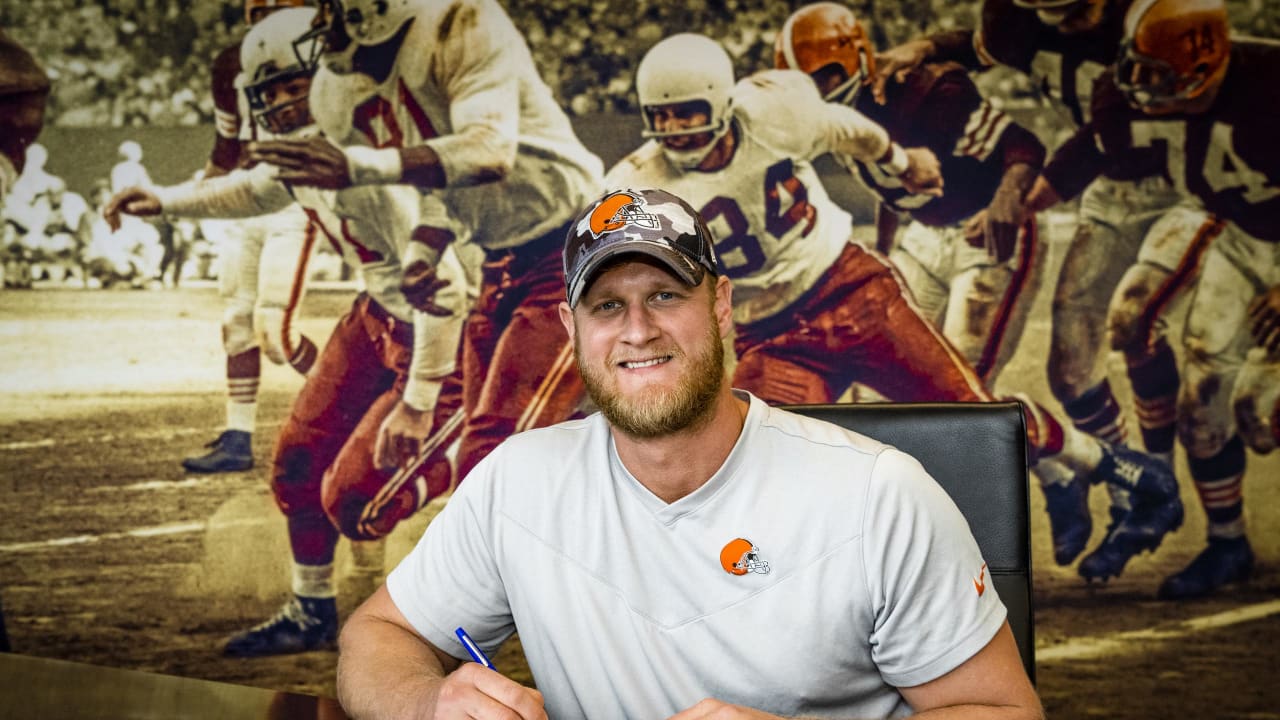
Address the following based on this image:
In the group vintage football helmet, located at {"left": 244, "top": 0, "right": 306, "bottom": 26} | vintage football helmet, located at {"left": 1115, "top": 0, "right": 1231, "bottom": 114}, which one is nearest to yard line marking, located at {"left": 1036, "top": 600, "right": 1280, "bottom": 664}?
vintage football helmet, located at {"left": 1115, "top": 0, "right": 1231, "bottom": 114}

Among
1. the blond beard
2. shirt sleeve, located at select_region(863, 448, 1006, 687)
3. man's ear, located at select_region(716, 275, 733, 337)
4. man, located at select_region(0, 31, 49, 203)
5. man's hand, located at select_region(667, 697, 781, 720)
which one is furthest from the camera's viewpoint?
man, located at select_region(0, 31, 49, 203)

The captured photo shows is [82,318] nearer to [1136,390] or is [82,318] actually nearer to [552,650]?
[552,650]

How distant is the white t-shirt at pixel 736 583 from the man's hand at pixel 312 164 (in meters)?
1.35

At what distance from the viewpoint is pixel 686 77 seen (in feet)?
8.32

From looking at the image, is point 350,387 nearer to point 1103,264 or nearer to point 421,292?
point 421,292

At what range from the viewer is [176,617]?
8.29 ft

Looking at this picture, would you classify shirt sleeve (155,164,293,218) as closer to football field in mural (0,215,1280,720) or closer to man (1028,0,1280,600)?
football field in mural (0,215,1280,720)

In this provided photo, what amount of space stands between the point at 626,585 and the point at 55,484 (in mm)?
1844

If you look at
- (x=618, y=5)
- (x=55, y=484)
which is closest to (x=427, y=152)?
(x=618, y=5)

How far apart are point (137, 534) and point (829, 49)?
6.83 ft

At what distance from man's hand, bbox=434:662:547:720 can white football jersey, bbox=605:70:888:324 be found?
1522mm

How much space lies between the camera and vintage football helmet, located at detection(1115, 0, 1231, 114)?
8.38ft

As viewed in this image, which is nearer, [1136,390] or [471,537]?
[471,537]

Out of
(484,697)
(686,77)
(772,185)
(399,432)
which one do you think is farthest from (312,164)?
(484,697)
